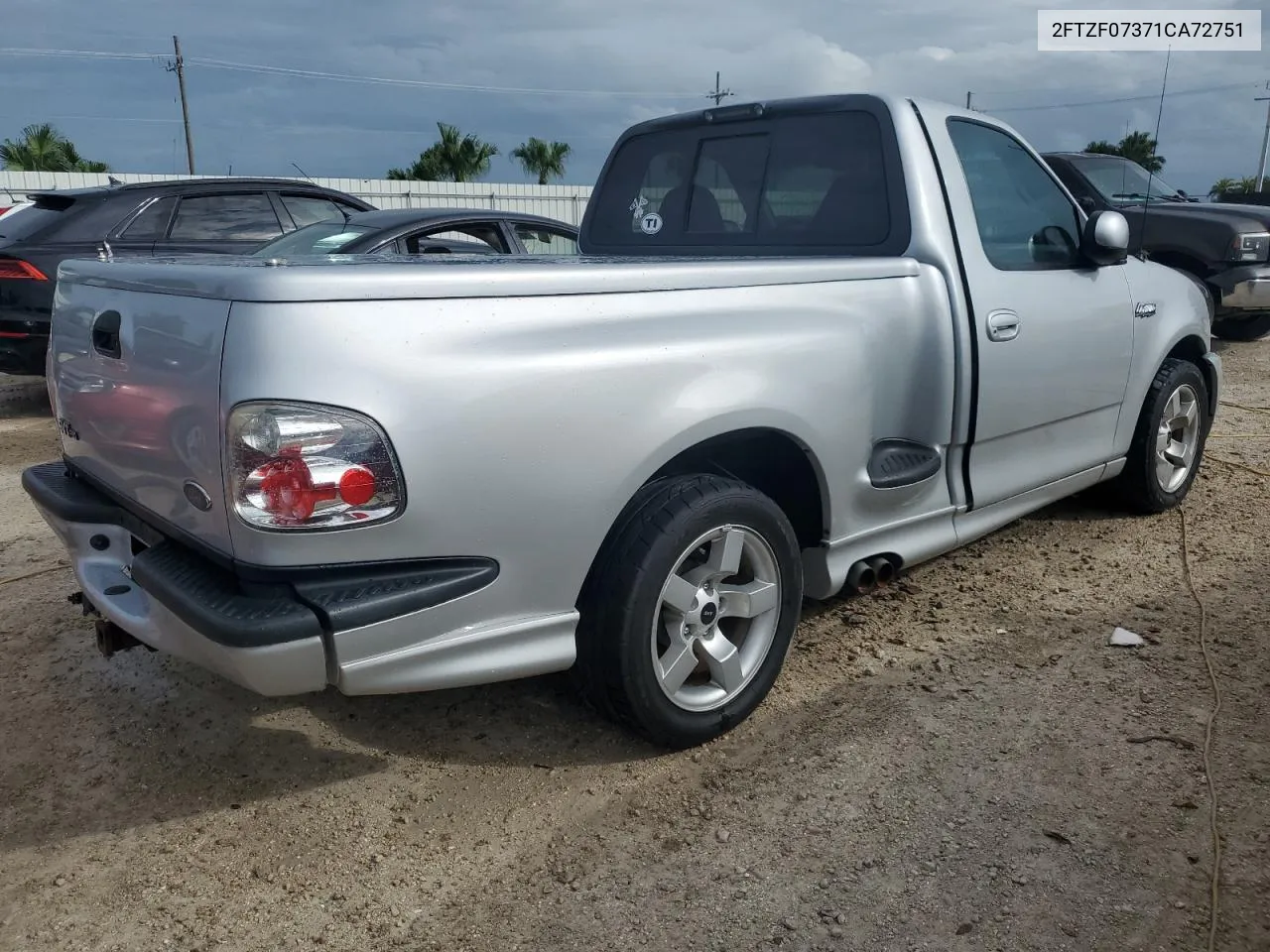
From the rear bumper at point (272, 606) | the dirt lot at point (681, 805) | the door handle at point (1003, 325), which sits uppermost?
the door handle at point (1003, 325)

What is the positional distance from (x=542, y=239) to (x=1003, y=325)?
15.8 feet

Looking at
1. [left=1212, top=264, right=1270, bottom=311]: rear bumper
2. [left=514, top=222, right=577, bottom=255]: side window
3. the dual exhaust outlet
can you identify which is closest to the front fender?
the dual exhaust outlet

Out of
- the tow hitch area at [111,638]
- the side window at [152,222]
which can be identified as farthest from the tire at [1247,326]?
the tow hitch area at [111,638]

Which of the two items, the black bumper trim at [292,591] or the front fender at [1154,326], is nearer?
the black bumper trim at [292,591]

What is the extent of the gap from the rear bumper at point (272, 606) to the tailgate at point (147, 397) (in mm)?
99

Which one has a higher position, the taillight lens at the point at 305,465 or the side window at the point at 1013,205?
the side window at the point at 1013,205

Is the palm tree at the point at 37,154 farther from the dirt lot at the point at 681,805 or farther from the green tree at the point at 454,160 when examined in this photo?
the dirt lot at the point at 681,805

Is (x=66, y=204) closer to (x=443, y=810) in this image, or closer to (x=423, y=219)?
(x=423, y=219)

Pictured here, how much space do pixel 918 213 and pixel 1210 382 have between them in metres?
2.56

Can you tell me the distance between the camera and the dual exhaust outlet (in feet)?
11.0

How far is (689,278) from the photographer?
8.68ft

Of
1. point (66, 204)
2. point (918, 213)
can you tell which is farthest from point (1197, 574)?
point (66, 204)

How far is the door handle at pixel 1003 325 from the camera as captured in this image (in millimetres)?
3484

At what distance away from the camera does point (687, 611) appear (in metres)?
2.79
